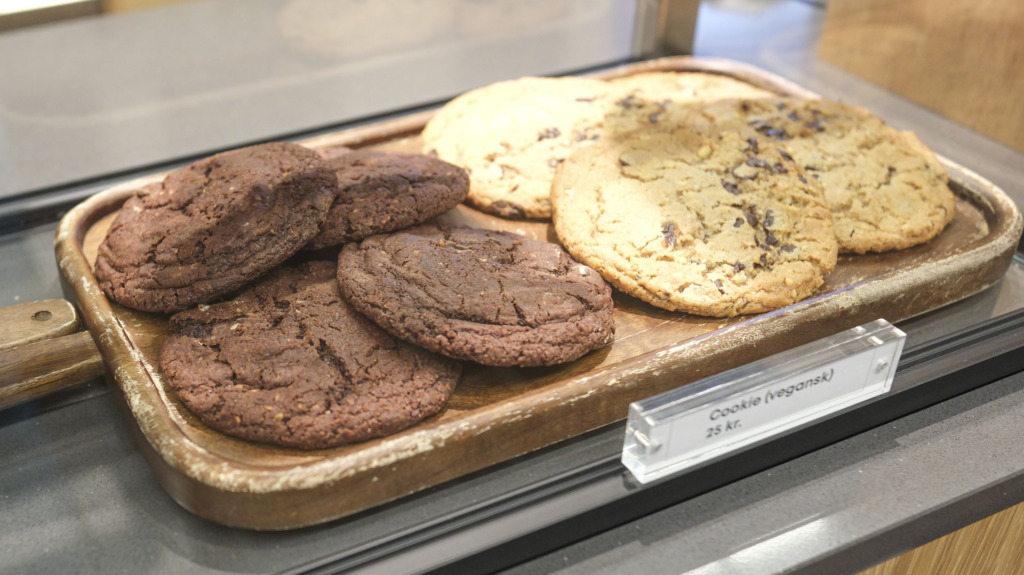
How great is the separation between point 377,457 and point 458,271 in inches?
12.1

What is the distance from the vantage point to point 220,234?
3.93 feet

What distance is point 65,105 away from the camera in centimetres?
185

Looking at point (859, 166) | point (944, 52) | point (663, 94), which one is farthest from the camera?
point (944, 52)

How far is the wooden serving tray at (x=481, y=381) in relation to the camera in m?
0.99

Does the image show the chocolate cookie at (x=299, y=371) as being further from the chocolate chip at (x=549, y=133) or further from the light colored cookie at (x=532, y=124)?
the chocolate chip at (x=549, y=133)

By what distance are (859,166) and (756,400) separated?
2.23 ft

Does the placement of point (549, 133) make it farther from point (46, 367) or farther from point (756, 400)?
point (46, 367)

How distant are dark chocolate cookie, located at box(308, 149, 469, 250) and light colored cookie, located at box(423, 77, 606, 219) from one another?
5.8 inches

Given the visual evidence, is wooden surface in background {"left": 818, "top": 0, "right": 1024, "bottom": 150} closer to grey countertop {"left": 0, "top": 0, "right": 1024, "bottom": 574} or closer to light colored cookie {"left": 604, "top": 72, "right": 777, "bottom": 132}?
grey countertop {"left": 0, "top": 0, "right": 1024, "bottom": 574}

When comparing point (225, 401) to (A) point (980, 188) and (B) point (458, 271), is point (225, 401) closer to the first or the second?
(B) point (458, 271)

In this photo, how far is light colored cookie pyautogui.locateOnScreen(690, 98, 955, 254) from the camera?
144 cm

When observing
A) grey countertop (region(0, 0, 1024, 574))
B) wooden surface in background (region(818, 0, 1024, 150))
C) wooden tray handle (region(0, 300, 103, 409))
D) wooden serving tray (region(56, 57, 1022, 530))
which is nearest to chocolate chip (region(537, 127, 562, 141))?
wooden serving tray (region(56, 57, 1022, 530))

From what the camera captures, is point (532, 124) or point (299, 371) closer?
point (299, 371)

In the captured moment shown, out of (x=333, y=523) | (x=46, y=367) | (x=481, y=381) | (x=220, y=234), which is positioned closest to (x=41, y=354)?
(x=46, y=367)
